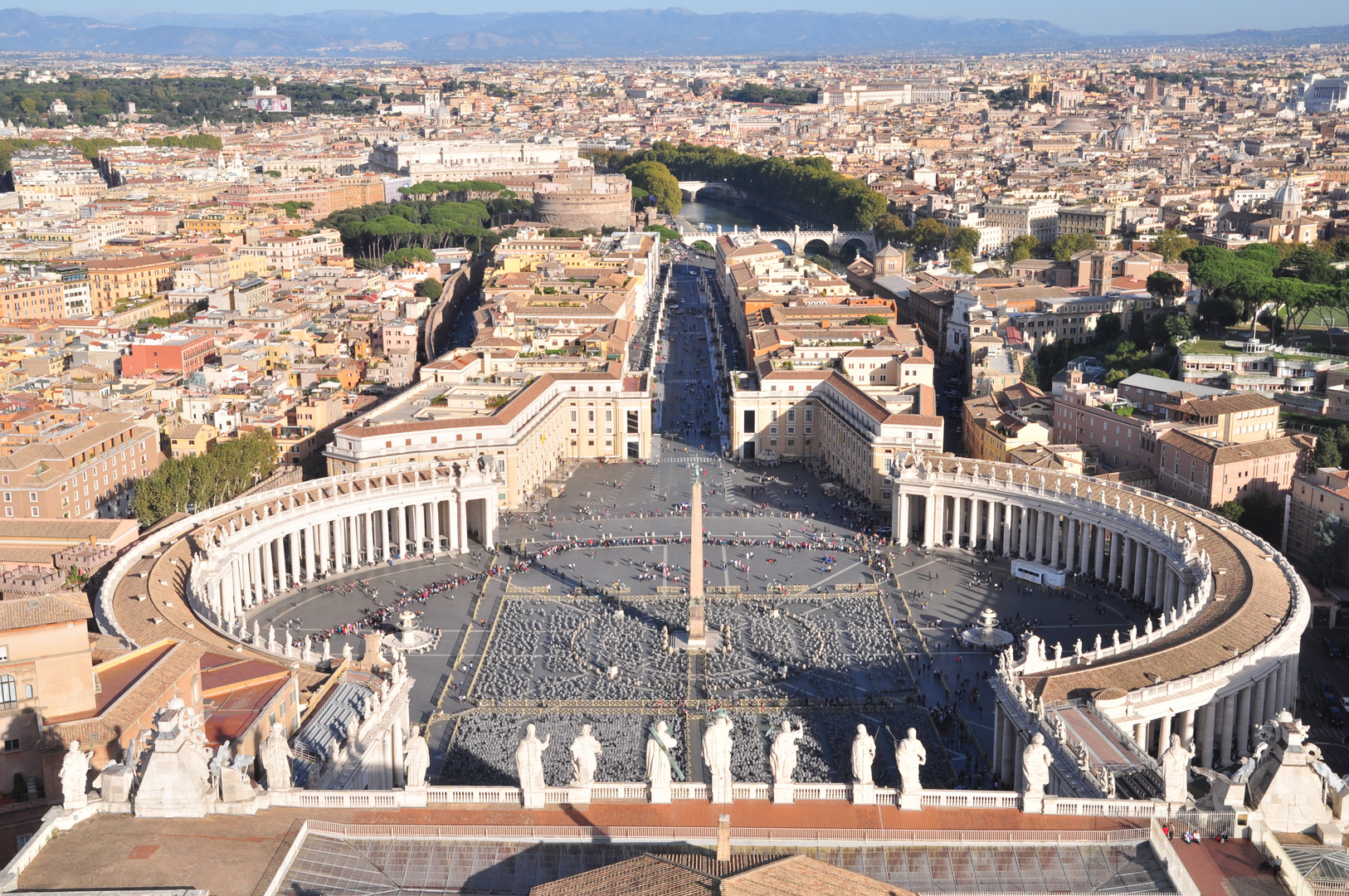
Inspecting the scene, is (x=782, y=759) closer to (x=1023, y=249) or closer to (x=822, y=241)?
(x=1023, y=249)

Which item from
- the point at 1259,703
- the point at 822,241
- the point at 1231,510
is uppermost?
the point at 1231,510

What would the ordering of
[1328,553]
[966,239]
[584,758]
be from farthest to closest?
[966,239], [1328,553], [584,758]

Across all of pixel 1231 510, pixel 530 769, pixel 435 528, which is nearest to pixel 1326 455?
pixel 1231 510

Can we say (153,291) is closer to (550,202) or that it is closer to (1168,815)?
(550,202)

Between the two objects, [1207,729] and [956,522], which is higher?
[1207,729]

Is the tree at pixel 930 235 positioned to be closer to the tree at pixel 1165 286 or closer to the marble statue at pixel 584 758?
the tree at pixel 1165 286

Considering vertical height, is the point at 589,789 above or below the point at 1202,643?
above

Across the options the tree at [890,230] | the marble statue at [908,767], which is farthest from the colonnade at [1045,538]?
the tree at [890,230]

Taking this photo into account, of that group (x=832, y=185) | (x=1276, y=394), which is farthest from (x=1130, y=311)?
(x=832, y=185)
